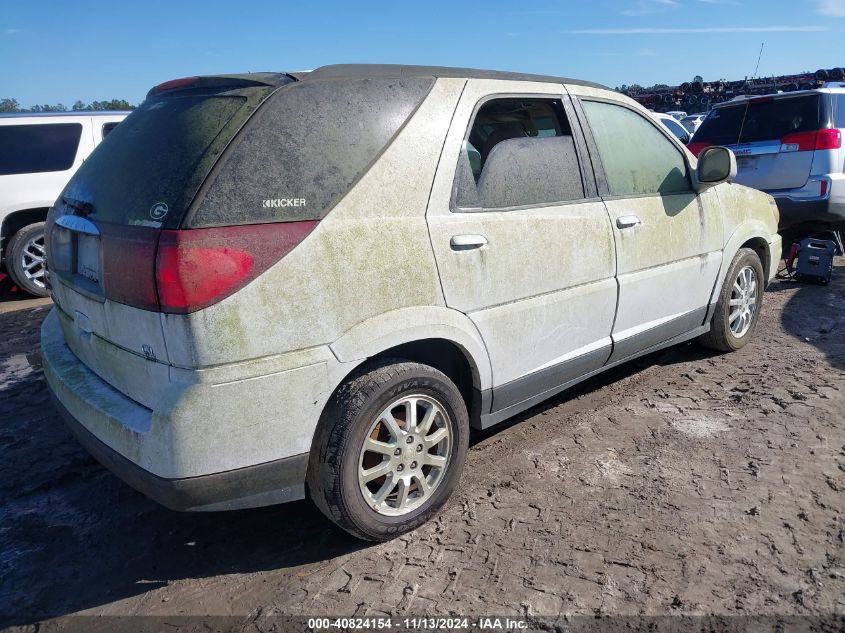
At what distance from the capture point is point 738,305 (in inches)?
193

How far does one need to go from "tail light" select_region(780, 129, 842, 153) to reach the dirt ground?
168 inches

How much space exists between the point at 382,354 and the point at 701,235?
2.54 metres

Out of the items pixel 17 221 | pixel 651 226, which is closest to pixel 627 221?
pixel 651 226

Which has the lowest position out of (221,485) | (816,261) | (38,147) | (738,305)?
(816,261)

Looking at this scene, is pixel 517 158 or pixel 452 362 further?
pixel 517 158

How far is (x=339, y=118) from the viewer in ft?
8.62

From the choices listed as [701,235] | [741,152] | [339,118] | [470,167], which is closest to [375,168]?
[339,118]

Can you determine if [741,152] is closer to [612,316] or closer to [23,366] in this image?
[612,316]

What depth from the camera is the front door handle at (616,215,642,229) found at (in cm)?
365

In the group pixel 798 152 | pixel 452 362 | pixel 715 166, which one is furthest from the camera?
pixel 798 152

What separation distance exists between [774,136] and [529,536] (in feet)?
21.8

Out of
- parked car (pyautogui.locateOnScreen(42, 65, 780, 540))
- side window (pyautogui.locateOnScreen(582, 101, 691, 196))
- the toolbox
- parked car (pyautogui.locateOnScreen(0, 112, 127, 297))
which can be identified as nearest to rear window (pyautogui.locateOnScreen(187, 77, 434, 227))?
parked car (pyautogui.locateOnScreen(42, 65, 780, 540))

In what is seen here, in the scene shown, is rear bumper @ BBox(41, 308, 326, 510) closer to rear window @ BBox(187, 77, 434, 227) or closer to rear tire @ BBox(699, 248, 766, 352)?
rear window @ BBox(187, 77, 434, 227)

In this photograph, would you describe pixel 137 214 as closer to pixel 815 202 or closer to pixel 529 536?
pixel 529 536
